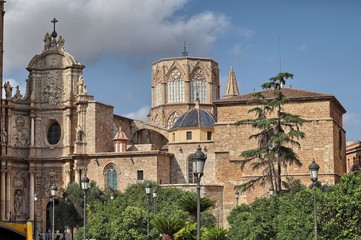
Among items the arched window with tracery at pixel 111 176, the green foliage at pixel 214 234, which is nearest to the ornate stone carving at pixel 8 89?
the arched window with tracery at pixel 111 176

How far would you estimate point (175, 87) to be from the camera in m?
80.8

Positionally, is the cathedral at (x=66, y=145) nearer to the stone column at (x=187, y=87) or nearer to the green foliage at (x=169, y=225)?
the stone column at (x=187, y=87)

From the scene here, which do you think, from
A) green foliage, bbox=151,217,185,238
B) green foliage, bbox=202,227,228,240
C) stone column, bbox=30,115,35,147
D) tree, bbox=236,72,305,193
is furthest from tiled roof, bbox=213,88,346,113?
green foliage, bbox=151,217,185,238

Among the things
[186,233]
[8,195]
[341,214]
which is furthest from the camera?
[8,195]

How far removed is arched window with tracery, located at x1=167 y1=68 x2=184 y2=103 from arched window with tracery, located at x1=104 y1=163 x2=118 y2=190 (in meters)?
24.1

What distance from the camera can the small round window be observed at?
60875 mm

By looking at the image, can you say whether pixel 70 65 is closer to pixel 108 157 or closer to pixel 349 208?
pixel 108 157

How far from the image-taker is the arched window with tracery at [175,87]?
80500mm

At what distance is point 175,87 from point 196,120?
65.9ft

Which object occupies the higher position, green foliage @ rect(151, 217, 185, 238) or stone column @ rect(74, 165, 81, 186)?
stone column @ rect(74, 165, 81, 186)

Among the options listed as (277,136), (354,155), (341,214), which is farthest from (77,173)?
(341,214)

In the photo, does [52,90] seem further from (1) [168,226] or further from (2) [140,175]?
(1) [168,226]

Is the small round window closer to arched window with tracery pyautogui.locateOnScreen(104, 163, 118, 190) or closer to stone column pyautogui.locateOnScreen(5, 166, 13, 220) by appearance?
stone column pyautogui.locateOnScreen(5, 166, 13, 220)

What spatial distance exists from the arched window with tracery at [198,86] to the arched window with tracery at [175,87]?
1121 mm
